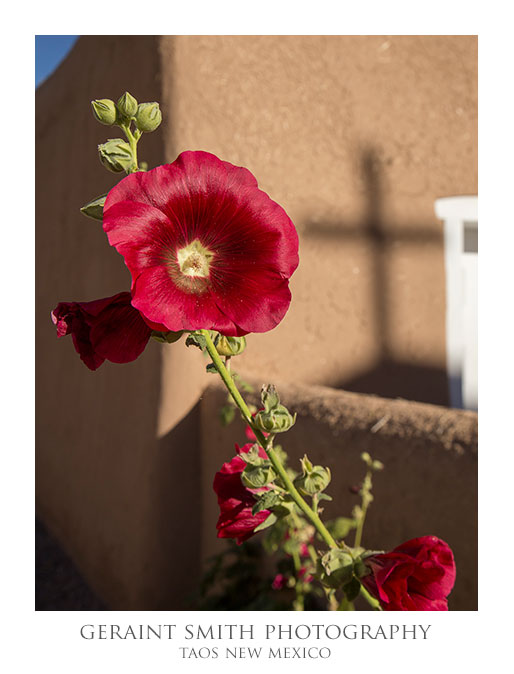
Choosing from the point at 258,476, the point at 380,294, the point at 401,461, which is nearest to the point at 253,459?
the point at 258,476

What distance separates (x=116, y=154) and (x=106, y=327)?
0.13 m

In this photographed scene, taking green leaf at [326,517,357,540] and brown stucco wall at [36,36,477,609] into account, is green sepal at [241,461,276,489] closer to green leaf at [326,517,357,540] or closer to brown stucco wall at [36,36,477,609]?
green leaf at [326,517,357,540]

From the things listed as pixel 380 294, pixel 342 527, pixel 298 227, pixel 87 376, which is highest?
pixel 298 227

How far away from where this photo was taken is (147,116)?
1.53ft

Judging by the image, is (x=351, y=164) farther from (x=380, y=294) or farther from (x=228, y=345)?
(x=228, y=345)

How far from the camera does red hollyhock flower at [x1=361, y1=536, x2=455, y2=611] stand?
491 millimetres

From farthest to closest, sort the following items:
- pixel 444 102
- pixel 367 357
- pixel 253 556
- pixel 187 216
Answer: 1. pixel 444 102
2. pixel 367 357
3. pixel 253 556
4. pixel 187 216

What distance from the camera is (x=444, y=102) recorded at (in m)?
2.50

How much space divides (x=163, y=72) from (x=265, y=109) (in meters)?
0.39

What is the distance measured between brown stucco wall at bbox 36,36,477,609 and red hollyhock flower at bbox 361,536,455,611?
141 cm

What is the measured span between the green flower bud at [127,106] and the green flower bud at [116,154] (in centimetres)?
3

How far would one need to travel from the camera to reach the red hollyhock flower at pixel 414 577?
491 mm
